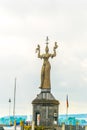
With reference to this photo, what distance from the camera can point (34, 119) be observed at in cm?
6344

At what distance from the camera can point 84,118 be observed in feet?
239

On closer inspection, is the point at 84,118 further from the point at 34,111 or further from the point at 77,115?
the point at 34,111

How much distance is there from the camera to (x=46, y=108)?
62312 millimetres

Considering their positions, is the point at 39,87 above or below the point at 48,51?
below

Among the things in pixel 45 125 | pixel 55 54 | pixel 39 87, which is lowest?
pixel 45 125

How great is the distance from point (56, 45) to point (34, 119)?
10.3m

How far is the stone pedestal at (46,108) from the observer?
2448 inches

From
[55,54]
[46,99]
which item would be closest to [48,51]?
[55,54]

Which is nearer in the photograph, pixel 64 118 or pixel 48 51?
pixel 48 51

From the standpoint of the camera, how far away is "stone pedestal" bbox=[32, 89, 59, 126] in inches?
2448

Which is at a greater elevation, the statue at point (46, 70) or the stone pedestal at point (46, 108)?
the statue at point (46, 70)

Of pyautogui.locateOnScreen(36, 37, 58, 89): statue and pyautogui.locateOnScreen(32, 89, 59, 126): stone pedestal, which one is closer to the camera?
pyautogui.locateOnScreen(32, 89, 59, 126): stone pedestal

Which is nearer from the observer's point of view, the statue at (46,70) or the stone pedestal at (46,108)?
the stone pedestal at (46,108)

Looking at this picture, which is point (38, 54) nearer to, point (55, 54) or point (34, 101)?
point (55, 54)
